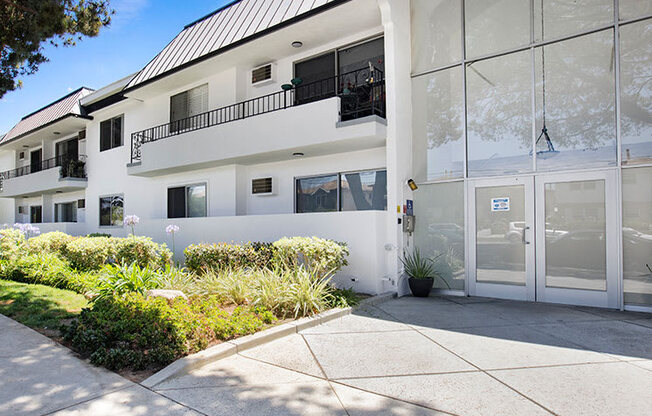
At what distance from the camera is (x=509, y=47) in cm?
892

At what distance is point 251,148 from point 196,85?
4486mm

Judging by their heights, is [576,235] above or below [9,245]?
above

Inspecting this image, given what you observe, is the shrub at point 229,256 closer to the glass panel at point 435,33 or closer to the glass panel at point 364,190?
the glass panel at point 364,190

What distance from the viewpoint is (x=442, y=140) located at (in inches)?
375

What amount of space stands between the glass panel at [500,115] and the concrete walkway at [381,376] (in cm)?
364

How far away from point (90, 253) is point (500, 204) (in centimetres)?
933

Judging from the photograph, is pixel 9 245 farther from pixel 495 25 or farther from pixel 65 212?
pixel 495 25

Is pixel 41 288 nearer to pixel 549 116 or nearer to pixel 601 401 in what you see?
pixel 601 401

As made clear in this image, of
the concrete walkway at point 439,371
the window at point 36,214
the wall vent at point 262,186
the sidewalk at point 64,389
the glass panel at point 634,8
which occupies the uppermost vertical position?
the glass panel at point 634,8

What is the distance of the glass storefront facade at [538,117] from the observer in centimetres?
755

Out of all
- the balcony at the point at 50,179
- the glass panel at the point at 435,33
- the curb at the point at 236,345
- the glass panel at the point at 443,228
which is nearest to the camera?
the curb at the point at 236,345


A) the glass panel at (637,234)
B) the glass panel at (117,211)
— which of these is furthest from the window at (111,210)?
the glass panel at (637,234)

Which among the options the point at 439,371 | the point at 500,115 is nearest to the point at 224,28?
the point at 500,115

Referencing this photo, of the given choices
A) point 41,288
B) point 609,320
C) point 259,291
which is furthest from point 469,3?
point 41,288
